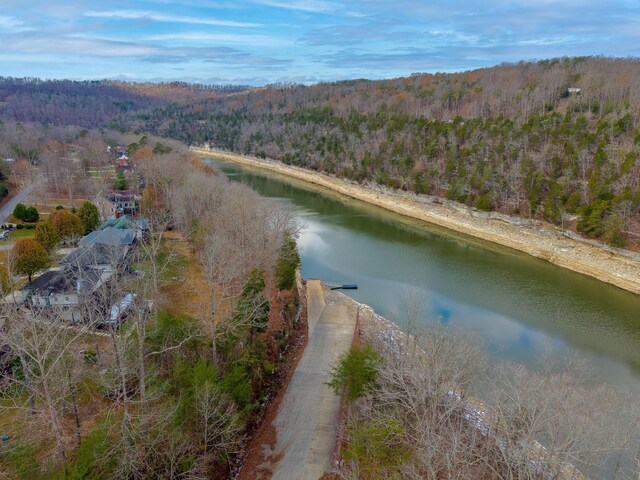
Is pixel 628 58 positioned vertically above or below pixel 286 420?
above

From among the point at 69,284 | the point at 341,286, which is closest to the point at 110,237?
the point at 69,284

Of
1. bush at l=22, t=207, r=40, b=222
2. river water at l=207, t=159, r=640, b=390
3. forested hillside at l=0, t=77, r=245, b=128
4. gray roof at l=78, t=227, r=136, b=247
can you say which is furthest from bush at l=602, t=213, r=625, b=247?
forested hillside at l=0, t=77, r=245, b=128

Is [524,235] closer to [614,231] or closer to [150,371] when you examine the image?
[614,231]

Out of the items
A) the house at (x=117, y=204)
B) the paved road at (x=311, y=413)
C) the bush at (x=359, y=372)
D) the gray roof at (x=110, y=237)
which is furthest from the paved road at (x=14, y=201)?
the bush at (x=359, y=372)

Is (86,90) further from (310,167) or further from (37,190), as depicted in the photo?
(37,190)

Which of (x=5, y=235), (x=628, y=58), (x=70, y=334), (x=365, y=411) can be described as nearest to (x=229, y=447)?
(x=365, y=411)

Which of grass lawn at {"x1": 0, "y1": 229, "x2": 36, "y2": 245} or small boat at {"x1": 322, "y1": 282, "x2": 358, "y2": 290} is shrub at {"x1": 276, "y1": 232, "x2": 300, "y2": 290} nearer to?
small boat at {"x1": 322, "y1": 282, "x2": 358, "y2": 290}

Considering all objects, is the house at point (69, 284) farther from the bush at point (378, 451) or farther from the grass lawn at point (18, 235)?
the bush at point (378, 451)
